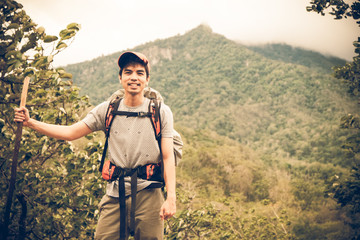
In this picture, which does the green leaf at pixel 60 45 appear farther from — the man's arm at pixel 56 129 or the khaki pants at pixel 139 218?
the khaki pants at pixel 139 218

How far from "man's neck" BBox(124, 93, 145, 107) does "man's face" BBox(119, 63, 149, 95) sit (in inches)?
1.5

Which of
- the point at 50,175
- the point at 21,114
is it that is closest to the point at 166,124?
the point at 21,114

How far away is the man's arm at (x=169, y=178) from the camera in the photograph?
7.63 ft

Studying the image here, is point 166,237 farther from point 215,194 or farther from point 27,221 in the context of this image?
point 215,194

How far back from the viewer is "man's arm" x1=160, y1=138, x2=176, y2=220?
7.63 ft

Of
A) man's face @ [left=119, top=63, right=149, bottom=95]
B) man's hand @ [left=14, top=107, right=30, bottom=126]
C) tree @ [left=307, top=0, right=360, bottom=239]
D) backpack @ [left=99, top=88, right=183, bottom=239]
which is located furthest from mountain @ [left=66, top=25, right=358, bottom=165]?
man's hand @ [left=14, top=107, right=30, bottom=126]

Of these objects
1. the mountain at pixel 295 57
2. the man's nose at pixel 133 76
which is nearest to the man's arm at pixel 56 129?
the man's nose at pixel 133 76

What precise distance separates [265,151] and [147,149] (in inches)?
3640

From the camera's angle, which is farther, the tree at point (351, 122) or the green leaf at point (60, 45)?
the tree at point (351, 122)

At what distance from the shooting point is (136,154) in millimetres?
2404

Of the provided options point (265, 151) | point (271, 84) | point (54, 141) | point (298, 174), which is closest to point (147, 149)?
point (54, 141)

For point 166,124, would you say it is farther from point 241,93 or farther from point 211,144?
point 241,93

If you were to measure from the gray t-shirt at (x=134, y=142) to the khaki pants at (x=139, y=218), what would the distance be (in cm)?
9

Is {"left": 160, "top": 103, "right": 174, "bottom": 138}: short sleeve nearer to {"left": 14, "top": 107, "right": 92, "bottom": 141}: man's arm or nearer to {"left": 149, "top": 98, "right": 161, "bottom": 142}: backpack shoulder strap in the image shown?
{"left": 149, "top": 98, "right": 161, "bottom": 142}: backpack shoulder strap
